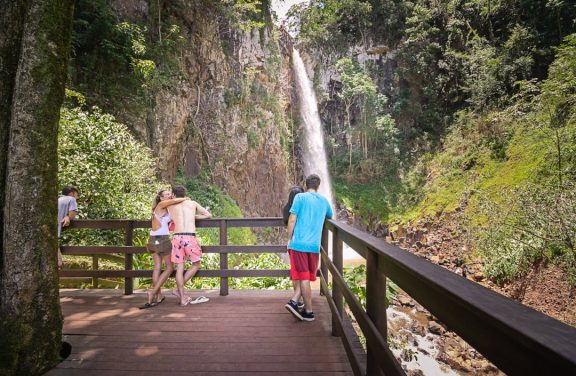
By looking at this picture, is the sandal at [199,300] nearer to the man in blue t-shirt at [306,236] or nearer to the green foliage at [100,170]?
the man in blue t-shirt at [306,236]

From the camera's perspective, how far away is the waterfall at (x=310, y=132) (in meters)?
26.0

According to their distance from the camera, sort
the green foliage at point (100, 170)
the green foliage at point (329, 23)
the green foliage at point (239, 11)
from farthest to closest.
Answer: 1. the green foliage at point (329, 23)
2. the green foliage at point (239, 11)
3. the green foliage at point (100, 170)

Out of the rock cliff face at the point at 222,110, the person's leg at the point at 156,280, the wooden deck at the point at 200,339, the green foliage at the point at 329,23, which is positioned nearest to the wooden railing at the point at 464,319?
the wooden deck at the point at 200,339

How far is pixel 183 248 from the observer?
464cm

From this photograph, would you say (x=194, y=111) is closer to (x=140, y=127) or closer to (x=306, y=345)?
(x=140, y=127)

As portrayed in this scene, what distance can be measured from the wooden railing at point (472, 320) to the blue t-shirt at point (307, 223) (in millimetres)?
1783

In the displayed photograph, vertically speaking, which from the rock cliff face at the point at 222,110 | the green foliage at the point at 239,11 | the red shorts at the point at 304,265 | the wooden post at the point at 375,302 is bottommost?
the red shorts at the point at 304,265

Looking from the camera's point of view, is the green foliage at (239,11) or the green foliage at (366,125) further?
the green foliage at (366,125)

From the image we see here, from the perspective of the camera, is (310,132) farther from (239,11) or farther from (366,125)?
(239,11)

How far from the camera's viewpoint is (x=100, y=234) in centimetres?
775

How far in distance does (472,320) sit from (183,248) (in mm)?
4188

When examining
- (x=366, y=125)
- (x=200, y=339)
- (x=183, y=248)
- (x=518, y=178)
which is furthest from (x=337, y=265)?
(x=366, y=125)

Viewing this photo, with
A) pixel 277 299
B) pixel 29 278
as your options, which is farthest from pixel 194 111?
pixel 29 278

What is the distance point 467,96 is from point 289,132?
12.6 meters
